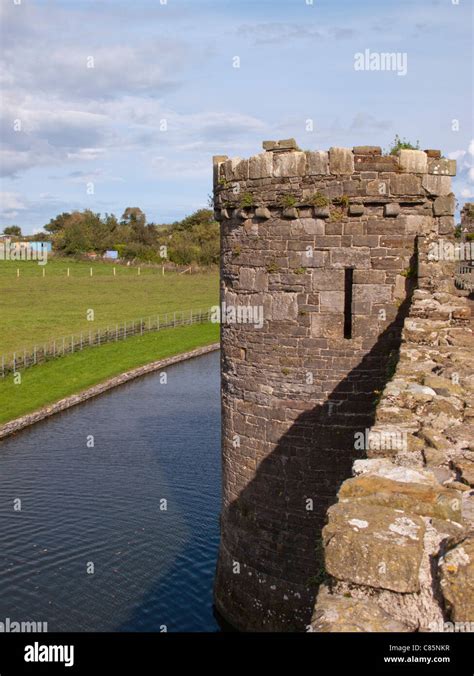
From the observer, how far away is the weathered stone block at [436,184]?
10.5 metres

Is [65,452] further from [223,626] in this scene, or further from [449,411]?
[449,411]

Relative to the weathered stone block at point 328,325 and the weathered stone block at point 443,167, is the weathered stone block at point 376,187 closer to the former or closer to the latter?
the weathered stone block at point 443,167

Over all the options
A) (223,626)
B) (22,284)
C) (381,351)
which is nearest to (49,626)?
(223,626)

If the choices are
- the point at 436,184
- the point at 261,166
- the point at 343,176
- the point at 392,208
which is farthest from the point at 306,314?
the point at 436,184

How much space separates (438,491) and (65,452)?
21870 mm

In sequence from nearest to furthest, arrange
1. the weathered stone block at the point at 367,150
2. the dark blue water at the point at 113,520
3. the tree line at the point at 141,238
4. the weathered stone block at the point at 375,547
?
the weathered stone block at the point at 375,547, the weathered stone block at the point at 367,150, the dark blue water at the point at 113,520, the tree line at the point at 141,238

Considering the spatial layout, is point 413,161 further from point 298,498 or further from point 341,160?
point 298,498

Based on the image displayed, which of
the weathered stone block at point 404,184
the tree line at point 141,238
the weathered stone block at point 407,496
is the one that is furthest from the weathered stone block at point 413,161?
the tree line at point 141,238

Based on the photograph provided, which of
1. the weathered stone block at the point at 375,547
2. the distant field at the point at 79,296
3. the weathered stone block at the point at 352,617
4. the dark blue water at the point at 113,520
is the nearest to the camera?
the weathered stone block at the point at 352,617

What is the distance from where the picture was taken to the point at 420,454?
5.73m

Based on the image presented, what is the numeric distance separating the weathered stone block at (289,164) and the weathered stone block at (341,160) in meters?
0.44

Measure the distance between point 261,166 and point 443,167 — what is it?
2698mm

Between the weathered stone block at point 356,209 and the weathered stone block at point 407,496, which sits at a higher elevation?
the weathered stone block at point 356,209

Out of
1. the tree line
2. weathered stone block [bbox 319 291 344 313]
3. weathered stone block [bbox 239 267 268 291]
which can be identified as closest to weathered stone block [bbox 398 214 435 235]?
weathered stone block [bbox 319 291 344 313]
